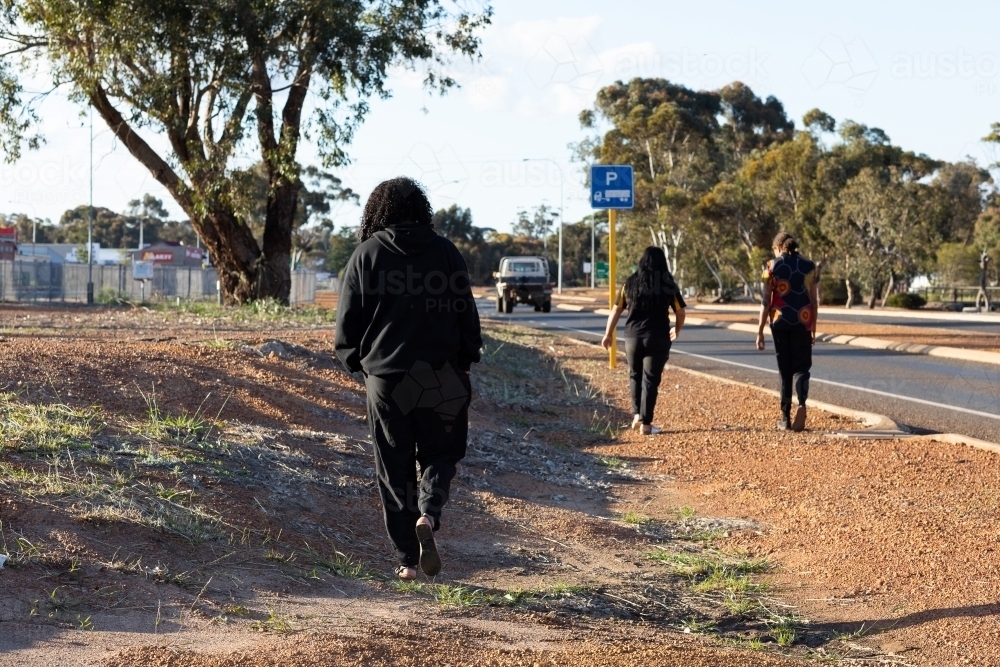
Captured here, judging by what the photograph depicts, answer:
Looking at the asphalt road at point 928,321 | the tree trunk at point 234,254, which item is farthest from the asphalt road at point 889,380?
the asphalt road at point 928,321

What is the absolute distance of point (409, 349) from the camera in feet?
17.2

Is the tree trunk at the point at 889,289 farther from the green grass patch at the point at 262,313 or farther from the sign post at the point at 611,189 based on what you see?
the sign post at the point at 611,189

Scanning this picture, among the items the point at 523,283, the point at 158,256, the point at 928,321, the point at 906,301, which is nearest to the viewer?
the point at 928,321

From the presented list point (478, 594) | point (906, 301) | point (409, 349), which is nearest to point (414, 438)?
point (409, 349)

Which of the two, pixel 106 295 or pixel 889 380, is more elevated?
pixel 106 295

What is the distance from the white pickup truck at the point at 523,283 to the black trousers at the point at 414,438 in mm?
38621

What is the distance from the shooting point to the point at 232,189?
2283 centimetres

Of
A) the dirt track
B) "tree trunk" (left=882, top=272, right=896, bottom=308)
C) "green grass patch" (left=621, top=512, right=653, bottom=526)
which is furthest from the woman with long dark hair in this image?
"tree trunk" (left=882, top=272, right=896, bottom=308)

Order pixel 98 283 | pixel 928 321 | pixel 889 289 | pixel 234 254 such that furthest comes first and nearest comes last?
1. pixel 889 289
2. pixel 98 283
3. pixel 928 321
4. pixel 234 254

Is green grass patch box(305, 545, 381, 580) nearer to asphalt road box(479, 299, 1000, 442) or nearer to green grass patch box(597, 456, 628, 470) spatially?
green grass patch box(597, 456, 628, 470)

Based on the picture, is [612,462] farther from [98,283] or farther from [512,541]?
[98,283]

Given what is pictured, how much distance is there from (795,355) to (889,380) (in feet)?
21.5

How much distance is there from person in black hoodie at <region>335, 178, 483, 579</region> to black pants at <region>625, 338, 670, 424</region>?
539cm

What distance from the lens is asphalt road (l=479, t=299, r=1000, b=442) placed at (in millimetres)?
12164
